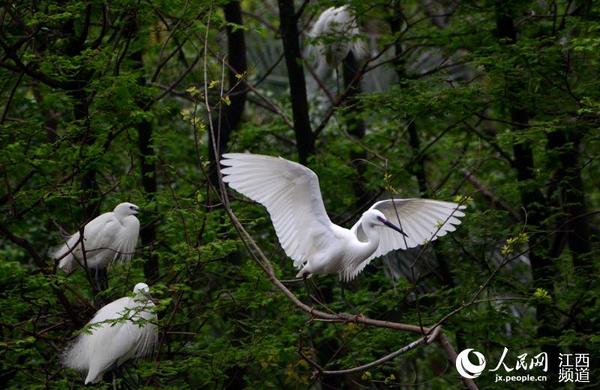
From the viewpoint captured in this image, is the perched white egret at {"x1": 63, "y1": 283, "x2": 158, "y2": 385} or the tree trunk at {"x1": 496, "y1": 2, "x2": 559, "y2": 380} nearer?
the perched white egret at {"x1": 63, "y1": 283, "x2": 158, "y2": 385}

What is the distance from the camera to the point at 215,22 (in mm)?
6578

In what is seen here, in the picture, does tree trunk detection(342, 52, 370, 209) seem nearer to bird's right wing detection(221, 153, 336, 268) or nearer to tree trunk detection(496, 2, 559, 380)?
tree trunk detection(496, 2, 559, 380)

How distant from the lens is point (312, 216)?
5.43 meters

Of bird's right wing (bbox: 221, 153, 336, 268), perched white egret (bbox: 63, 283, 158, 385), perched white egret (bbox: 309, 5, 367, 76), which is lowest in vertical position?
perched white egret (bbox: 63, 283, 158, 385)

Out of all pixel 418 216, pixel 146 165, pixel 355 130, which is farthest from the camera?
pixel 355 130

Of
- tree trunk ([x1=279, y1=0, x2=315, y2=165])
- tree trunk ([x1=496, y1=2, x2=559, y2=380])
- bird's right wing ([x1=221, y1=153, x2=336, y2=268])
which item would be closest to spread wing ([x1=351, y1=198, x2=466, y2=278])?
bird's right wing ([x1=221, y1=153, x2=336, y2=268])

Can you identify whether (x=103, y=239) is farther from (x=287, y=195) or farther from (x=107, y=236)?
(x=287, y=195)

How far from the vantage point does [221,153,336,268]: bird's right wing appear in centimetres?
516

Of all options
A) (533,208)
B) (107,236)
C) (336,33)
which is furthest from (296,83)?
(107,236)

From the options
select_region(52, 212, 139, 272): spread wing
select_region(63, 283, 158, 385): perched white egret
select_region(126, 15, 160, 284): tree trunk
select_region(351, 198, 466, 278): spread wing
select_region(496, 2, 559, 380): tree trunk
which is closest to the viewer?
select_region(351, 198, 466, 278): spread wing

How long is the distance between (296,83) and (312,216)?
115 inches

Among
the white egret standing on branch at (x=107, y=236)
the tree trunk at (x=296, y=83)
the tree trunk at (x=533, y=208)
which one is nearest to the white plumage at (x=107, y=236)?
the white egret standing on branch at (x=107, y=236)

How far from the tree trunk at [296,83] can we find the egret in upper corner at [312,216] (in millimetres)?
2268

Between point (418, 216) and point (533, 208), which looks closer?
point (418, 216)
